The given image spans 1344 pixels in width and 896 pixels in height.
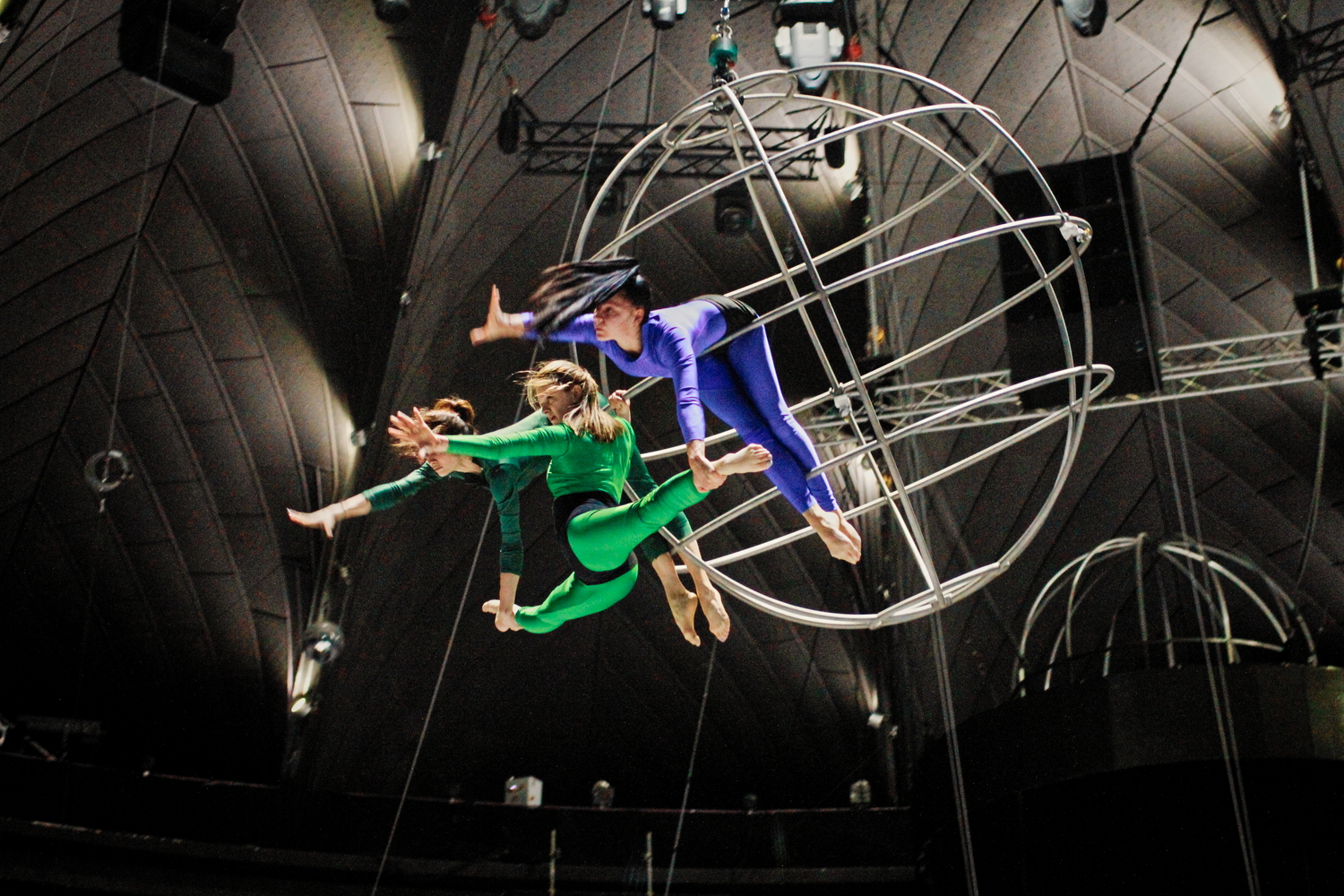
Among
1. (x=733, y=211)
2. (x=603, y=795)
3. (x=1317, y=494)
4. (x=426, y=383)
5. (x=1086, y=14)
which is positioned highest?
(x=1086, y=14)

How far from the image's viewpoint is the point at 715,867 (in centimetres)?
1299

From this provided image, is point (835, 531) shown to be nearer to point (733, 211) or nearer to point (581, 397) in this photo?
point (581, 397)

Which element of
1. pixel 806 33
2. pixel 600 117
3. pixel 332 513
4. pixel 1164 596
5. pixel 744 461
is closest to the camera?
pixel 744 461

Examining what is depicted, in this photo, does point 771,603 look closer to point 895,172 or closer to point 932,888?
point 932,888

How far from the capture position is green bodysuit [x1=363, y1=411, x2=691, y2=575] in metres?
6.19

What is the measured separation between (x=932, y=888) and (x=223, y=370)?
29.0 ft

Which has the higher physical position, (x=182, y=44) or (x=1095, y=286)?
(x=182, y=44)

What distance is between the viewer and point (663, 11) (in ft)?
42.1

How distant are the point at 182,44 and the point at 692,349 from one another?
771 cm

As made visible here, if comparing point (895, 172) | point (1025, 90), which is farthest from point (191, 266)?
point (1025, 90)

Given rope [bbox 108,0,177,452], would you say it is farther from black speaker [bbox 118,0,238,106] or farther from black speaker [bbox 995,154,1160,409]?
black speaker [bbox 995,154,1160,409]

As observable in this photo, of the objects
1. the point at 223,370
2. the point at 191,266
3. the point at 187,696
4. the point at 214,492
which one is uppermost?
the point at 191,266

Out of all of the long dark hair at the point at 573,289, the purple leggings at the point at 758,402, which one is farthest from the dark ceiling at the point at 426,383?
the long dark hair at the point at 573,289

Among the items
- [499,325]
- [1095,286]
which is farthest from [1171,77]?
[499,325]
